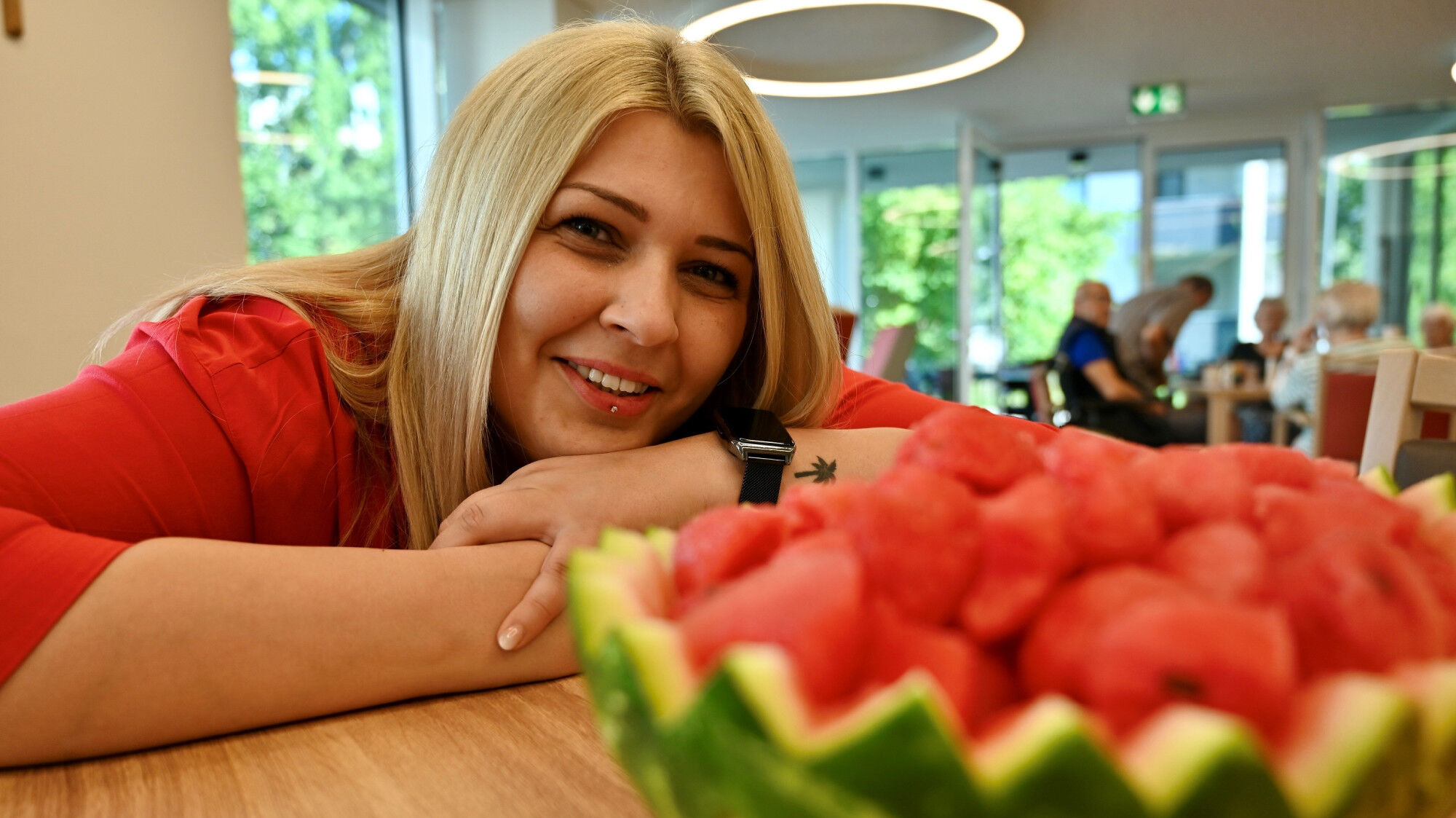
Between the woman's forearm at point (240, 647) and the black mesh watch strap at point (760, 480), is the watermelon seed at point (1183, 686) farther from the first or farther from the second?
the black mesh watch strap at point (760, 480)

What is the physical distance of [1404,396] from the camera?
125cm

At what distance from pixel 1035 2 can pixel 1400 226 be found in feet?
18.4

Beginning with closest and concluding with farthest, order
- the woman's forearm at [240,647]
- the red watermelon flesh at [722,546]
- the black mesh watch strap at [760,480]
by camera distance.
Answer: the red watermelon flesh at [722,546], the woman's forearm at [240,647], the black mesh watch strap at [760,480]

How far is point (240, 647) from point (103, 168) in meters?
3.22

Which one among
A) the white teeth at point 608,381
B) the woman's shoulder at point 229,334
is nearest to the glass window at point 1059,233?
the white teeth at point 608,381

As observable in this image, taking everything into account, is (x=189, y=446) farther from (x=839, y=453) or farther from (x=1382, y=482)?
(x=1382, y=482)

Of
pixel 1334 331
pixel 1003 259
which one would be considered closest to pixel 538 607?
pixel 1334 331

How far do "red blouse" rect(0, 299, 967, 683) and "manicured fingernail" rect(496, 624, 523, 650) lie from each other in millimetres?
250

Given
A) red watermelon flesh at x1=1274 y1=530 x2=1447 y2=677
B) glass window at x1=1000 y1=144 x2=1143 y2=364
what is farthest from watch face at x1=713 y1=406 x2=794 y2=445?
glass window at x1=1000 y1=144 x2=1143 y2=364

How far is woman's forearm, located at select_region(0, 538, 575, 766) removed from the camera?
1.75ft

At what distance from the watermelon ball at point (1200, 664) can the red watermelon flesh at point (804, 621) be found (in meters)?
0.07

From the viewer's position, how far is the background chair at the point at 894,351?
440 centimetres

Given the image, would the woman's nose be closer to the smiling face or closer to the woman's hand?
the smiling face

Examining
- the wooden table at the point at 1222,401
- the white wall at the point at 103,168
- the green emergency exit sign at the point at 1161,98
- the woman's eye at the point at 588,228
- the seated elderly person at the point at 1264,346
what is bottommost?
the wooden table at the point at 1222,401
